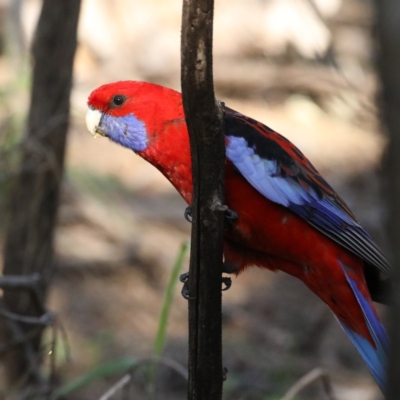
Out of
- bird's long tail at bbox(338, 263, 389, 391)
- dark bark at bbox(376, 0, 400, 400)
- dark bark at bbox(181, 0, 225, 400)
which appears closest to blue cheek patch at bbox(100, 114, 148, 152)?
dark bark at bbox(181, 0, 225, 400)

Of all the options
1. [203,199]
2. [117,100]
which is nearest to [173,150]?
[117,100]

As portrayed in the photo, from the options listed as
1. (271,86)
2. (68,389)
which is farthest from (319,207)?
(271,86)

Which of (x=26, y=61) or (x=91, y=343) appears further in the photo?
(x=26, y=61)

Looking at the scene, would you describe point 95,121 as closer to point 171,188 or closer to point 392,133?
point 392,133

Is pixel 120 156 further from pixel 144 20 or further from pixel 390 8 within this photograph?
pixel 390 8

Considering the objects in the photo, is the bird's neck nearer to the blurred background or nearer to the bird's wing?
the bird's wing

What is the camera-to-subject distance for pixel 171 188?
25.2 feet

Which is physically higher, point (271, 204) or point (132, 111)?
point (132, 111)

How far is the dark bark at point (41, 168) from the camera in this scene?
3967 mm

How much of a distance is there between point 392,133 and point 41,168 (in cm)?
315

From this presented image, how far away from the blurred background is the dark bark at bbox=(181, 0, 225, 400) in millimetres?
1612

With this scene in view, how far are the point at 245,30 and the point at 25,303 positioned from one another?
6791 mm

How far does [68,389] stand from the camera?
331 centimetres

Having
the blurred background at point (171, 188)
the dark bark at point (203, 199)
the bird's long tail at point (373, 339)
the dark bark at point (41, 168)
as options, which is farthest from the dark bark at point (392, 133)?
the dark bark at point (41, 168)
